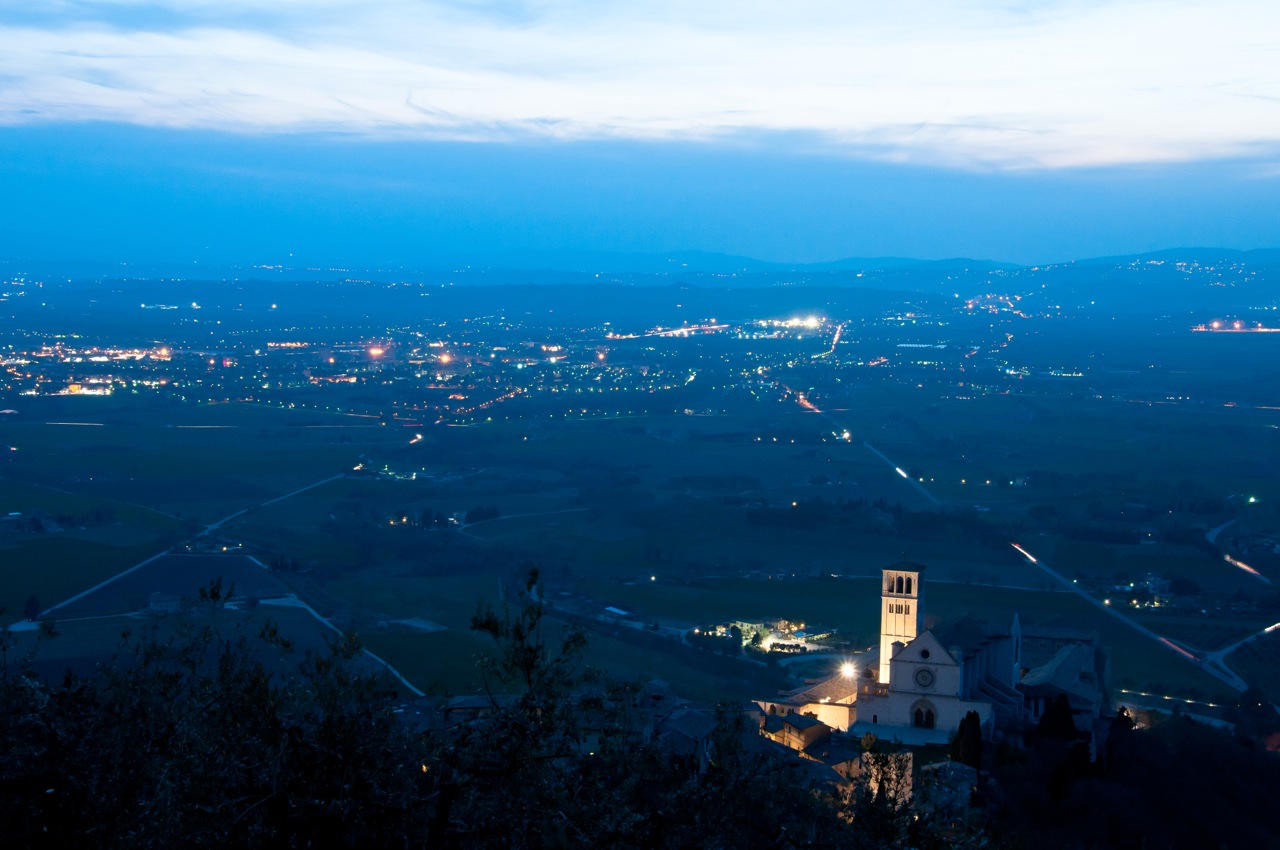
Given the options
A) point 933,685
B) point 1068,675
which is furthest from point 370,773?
point 1068,675

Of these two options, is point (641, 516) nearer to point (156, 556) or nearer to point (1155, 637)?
point (156, 556)

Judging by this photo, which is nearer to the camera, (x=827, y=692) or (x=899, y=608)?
(x=827, y=692)

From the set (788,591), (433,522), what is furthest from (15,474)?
(788,591)

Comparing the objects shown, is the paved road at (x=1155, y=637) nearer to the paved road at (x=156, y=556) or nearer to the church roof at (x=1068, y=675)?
the church roof at (x=1068, y=675)

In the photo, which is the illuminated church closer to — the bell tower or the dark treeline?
the bell tower

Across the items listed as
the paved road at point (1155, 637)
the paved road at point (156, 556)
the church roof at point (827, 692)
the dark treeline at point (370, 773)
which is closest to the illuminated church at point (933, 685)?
the church roof at point (827, 692)

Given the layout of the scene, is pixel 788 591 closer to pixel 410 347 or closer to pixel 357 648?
pixel 357 648

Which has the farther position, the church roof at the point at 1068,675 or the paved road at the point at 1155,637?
the paved road at the point at 1155,637
